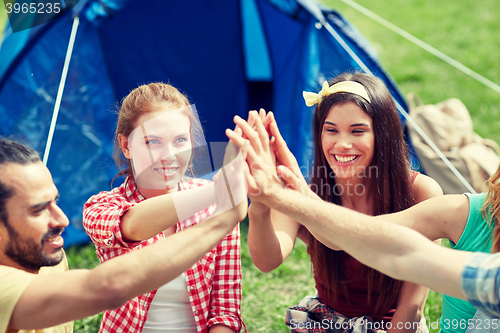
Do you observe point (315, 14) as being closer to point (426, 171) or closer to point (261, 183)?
point (426, 171)

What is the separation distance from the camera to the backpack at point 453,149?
8.86 ft

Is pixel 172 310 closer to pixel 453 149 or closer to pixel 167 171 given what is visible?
pixel 167 171

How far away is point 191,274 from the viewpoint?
142 cm

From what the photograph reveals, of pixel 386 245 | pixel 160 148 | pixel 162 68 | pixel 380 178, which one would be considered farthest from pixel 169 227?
pixel 162 68

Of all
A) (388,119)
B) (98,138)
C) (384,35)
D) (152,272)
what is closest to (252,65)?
(98,138)

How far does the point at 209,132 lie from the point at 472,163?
1.63 metres

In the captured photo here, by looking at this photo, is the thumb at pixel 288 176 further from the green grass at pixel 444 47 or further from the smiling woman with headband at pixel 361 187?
the green grass at pixel 444 47

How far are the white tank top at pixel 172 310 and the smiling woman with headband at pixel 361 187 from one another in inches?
10.3

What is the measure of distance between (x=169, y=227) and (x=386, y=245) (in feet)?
2.04

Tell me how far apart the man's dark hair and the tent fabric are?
3.21ft

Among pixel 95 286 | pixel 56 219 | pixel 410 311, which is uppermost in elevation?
pixel 56 219

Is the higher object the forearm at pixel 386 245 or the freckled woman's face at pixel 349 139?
the freckled woman's face at pixel 349 139

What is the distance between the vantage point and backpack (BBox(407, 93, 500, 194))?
270 centimetres

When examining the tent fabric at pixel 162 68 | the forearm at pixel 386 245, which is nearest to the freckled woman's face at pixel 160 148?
the forearm at pixel 386 245
